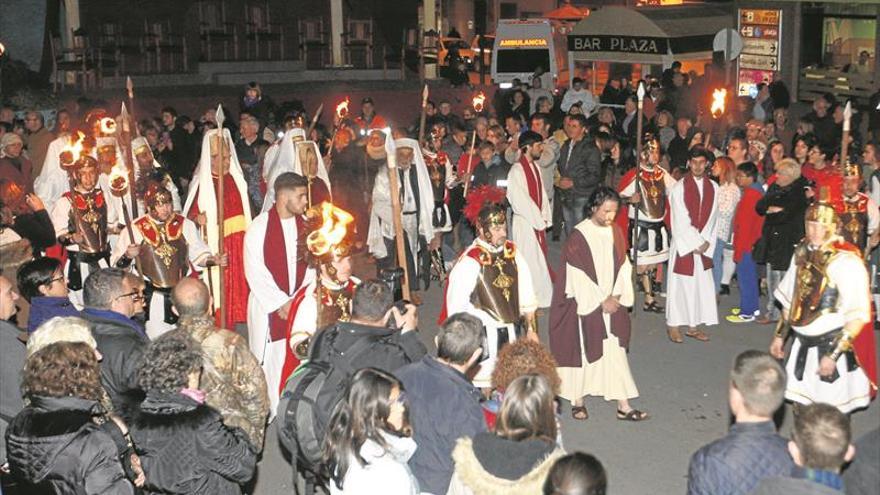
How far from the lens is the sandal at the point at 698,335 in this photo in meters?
11.2

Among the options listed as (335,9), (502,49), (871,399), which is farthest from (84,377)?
(335,9)

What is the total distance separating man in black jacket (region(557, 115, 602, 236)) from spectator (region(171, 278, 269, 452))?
8.09 metres

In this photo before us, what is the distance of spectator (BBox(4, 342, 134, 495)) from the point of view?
5.20 metres

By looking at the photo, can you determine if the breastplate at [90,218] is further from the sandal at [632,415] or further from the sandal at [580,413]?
the sandal at [632,415]

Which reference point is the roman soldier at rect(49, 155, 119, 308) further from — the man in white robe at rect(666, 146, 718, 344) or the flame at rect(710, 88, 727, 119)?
the flame at rect(710, 88, 727, 119)

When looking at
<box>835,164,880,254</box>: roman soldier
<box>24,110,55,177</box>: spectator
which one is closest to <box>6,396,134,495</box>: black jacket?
<box>835,164,880,254</box>: roman soldier

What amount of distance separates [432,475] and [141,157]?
7.89 metres

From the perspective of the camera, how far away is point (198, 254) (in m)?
9.79

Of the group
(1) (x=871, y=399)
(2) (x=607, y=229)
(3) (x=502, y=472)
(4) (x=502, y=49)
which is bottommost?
(1) (x=871, y=399)

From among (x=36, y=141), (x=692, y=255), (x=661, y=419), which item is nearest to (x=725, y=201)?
(x=692, y=255)

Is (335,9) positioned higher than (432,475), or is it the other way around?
(335,9)

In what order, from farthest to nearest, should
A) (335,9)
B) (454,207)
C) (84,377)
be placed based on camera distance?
(335,9), (454,207), (84,377)

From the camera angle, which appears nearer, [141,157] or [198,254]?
[198,254]

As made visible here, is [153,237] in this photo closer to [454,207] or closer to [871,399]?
[454,207]
